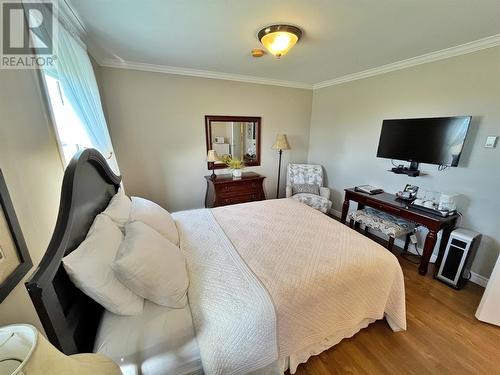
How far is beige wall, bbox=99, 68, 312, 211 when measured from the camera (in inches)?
103

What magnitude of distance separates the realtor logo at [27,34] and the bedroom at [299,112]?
0.06 meters

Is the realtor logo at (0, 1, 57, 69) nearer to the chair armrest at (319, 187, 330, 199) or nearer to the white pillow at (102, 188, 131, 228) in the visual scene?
the white pillow at (102, 188, 131, 228)

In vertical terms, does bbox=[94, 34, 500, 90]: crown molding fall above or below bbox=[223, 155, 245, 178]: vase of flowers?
above

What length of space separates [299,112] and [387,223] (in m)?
2.36

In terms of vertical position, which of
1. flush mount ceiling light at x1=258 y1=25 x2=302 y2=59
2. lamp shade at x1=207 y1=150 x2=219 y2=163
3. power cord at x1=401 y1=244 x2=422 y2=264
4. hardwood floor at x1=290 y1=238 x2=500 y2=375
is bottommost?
hardwood floor at x1=290 y1=238 x2=500 y2=375

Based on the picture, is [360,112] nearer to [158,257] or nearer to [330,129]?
[330,129]

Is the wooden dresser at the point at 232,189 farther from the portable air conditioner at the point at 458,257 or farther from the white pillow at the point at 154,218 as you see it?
the portable air conditioner at the point at 458,257

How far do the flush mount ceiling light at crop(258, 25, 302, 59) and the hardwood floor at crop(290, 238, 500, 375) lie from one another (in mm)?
2386

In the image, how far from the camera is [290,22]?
62.0 inches

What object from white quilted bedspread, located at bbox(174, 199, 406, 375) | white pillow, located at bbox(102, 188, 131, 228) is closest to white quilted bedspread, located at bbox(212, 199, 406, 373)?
white quilted bedspread, located at bbox(174, 199, 406, 375)

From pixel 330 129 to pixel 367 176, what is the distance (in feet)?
3.44

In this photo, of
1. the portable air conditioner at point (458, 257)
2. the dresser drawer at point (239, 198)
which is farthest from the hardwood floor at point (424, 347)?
the dresser drawer at point (239, 198)

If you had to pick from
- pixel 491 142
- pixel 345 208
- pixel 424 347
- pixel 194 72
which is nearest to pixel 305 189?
A: pixel 345 208

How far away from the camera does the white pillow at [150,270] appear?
3.29 ft
